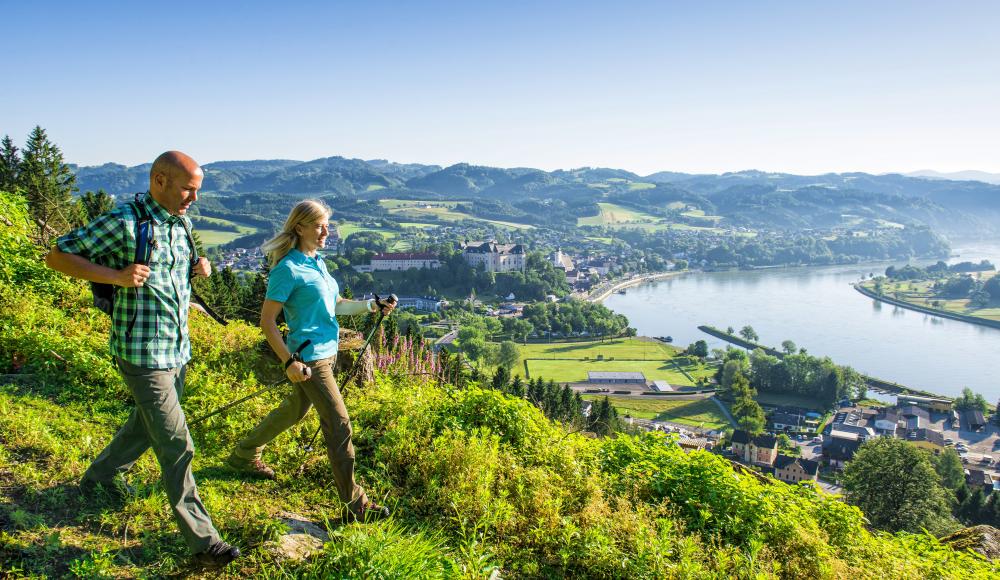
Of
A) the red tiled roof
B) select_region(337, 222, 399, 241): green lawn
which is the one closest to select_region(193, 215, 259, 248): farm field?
select_region(337, 222, 399, 241): green lawn

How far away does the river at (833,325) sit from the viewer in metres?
49.9

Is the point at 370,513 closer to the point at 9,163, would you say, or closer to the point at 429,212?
the point at 9,163

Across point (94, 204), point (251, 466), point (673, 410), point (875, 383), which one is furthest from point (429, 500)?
point (875, 383)

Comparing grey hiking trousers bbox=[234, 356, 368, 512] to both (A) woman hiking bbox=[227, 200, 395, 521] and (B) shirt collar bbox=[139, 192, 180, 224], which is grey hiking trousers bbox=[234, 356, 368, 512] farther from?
(B) shirt collar bbox=[139, 192, 180, 224]

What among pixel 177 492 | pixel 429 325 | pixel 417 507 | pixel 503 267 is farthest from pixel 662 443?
pixel 503 267

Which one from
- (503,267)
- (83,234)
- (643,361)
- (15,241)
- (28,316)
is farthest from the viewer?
(503,267)

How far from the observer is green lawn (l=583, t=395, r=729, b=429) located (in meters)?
37.8

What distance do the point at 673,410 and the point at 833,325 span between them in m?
35.4

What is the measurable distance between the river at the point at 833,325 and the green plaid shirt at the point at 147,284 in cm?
5588

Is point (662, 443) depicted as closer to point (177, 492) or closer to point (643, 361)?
point (177, 492)

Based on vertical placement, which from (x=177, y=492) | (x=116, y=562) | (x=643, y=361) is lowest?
(x=643, y=361)

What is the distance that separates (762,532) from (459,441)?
1.86 meters

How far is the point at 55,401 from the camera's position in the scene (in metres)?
3.85

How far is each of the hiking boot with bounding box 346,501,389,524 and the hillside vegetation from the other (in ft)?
0.33
